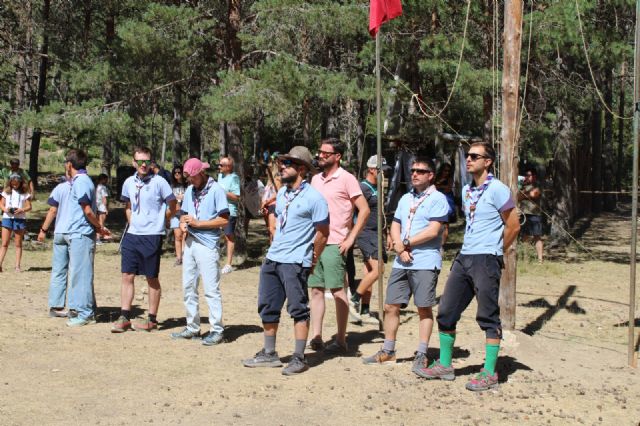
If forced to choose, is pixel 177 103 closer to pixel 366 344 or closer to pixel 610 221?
pixel 366 344

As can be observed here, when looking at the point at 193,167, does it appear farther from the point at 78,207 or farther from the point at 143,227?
the point at 78,207

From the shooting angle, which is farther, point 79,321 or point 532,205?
point 532,205

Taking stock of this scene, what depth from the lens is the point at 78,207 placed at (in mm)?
9180

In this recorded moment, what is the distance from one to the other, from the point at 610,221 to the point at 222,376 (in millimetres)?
22690

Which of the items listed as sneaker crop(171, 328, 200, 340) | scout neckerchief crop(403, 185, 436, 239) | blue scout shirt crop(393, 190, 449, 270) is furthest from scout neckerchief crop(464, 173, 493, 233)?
sneaker crop(171, 328, 200, 340)

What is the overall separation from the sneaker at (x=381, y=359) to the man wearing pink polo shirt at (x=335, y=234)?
504mm

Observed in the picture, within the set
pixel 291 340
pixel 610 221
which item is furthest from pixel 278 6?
pixel 610 221

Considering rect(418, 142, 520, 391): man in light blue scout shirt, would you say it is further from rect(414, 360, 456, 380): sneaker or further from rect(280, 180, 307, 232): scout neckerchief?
rect(280, 180, 307, 232): scout neckerchief

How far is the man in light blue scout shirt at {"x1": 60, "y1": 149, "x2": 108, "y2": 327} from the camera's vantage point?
30.0 feet

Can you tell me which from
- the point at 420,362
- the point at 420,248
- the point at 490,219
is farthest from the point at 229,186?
the point at 490,219

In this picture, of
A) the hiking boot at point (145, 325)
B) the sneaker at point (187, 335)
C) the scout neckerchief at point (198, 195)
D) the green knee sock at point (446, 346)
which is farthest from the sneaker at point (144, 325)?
the green knee sock at point (446, 346)

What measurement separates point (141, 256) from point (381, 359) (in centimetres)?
278

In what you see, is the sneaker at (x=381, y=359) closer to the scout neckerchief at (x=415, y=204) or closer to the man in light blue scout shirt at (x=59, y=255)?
the scout neckerchief at (x=415, y=204)

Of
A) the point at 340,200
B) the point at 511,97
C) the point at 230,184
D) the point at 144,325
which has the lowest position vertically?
the point at 144,325
